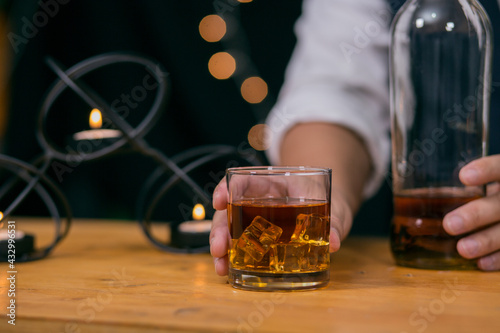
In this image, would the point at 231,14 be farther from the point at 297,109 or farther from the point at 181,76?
the point at 297,109

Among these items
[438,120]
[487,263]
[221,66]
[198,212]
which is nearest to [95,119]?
→ [198,212]

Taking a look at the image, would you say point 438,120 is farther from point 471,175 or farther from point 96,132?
point 96,132

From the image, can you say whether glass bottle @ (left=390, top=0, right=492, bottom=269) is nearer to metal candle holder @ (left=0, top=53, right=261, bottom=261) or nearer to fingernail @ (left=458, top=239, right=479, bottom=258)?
fingernail @ (left=458, top=239, right=479, bottom=258)

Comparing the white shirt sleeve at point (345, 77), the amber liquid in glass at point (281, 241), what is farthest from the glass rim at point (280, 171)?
the white shirt sleeve at point (345, 77)

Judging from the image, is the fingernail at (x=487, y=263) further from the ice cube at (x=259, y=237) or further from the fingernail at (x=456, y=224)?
the ice cube at (x=259, y=237)

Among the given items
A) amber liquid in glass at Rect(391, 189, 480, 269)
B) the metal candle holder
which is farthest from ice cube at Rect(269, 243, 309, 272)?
the metal candle holder

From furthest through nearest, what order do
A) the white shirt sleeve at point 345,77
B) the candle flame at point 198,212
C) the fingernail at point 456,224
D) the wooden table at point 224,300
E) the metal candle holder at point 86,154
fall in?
the white shirt sleeve at point 345,77 → the candle flame at point 198,212 → the metal candle holder at point 86,154 → the fingernail at point 456,224 → the wooden table at point 224,300
